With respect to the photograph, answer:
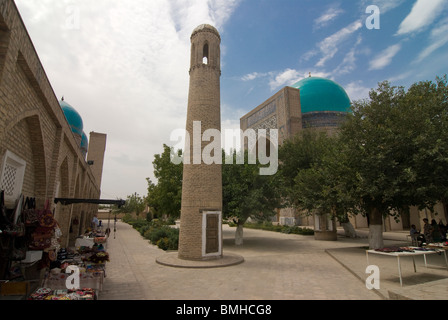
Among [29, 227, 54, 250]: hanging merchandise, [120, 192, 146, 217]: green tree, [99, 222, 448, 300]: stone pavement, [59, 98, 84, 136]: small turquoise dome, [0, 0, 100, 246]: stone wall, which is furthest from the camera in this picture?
[120, 192, 146, 217]: green tree

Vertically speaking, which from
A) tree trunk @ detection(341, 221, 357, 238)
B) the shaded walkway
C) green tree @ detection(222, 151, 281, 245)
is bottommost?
the shaded walkway

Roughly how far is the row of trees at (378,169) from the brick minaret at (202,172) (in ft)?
13.9

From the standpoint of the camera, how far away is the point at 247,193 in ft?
50.9

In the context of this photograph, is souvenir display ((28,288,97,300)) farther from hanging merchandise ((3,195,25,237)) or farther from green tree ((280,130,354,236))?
green tree ((280,130,354,236))

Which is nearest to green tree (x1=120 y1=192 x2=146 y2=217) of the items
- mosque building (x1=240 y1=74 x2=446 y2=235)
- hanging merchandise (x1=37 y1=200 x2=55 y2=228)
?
mosque building (x1=240 y1=74 x2=446 y2=235)

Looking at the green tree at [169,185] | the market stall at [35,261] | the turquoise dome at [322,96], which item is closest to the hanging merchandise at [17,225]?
the market stall at [35,261]

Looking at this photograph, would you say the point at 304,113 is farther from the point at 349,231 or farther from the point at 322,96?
the point at 349,231

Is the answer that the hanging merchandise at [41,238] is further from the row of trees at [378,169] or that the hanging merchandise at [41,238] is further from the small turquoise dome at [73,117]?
the small turquoise dome at [73,117]

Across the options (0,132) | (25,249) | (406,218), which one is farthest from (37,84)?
(406,218)

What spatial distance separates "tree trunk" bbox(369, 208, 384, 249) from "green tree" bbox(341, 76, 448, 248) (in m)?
0.09

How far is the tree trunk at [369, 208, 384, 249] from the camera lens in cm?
1311

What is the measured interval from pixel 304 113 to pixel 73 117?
25.3 m

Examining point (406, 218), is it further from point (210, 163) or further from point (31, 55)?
point (31, 55)

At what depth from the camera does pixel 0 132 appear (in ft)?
13.8
